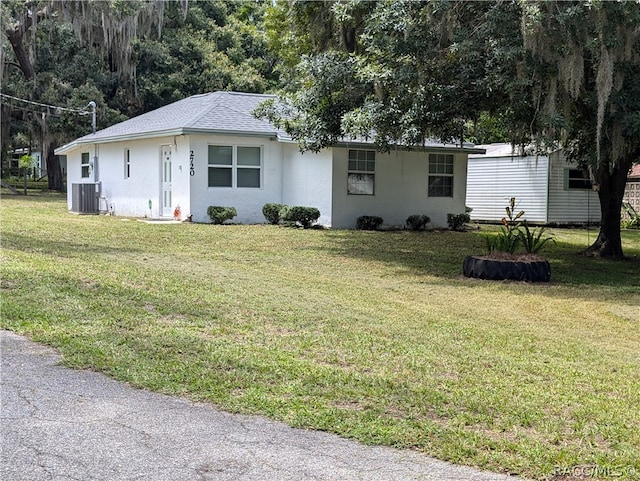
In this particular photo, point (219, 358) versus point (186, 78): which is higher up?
point (186, 78)

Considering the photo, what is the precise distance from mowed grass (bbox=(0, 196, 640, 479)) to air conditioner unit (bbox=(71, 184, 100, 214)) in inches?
398

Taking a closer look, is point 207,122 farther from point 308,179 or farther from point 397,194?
point 397,194

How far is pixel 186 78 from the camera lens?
111 ft

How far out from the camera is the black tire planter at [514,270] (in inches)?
472

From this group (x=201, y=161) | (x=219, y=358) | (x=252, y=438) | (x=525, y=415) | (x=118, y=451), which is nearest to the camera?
(x=118, y=451)

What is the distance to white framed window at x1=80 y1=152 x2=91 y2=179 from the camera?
2569cm

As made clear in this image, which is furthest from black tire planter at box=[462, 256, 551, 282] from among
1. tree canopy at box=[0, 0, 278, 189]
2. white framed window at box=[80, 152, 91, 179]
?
tree canopy at box=[0, 0, 278, 189]

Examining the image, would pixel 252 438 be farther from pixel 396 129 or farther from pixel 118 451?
pixel 396 129

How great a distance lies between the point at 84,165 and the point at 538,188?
52.4 ft

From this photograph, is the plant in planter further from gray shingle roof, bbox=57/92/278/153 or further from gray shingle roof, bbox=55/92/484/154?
gray shingle roof, bbox=57/92/278/153

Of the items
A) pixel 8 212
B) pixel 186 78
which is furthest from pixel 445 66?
pixel 186 78

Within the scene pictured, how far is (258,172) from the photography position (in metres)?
20.6

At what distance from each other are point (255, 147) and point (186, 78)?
584 inches

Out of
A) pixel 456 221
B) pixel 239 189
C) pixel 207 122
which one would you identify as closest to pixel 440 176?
pixel 456 221
